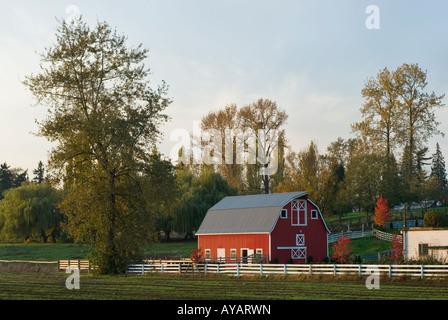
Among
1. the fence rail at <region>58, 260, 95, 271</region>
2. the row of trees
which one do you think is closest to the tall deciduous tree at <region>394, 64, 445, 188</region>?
the row of trees

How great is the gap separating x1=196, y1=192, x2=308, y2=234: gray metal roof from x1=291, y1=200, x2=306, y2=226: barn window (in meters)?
0.67

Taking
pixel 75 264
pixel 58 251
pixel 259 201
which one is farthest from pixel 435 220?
pixel 58 251

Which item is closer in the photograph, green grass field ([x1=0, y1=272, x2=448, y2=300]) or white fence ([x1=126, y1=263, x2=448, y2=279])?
green grass field ([x1=0, y1=272, x2=448, y2=300])

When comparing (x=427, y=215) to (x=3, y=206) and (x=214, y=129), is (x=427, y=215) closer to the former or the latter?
(x=214, y=129)

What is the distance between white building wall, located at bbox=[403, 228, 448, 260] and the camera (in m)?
39.9

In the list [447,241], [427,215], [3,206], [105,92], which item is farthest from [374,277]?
[3,206]

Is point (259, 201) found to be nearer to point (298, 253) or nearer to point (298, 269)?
point (298, 253)

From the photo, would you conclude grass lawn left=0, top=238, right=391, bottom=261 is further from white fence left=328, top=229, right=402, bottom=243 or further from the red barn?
the red barn

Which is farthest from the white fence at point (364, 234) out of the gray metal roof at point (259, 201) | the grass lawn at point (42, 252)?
the grass lawn at point (42, 252)

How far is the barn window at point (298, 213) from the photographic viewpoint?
48.2 m

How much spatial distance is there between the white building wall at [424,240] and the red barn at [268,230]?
28.2 ft

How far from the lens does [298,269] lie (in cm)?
3525

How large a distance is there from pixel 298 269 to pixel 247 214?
A: 45.6ft
